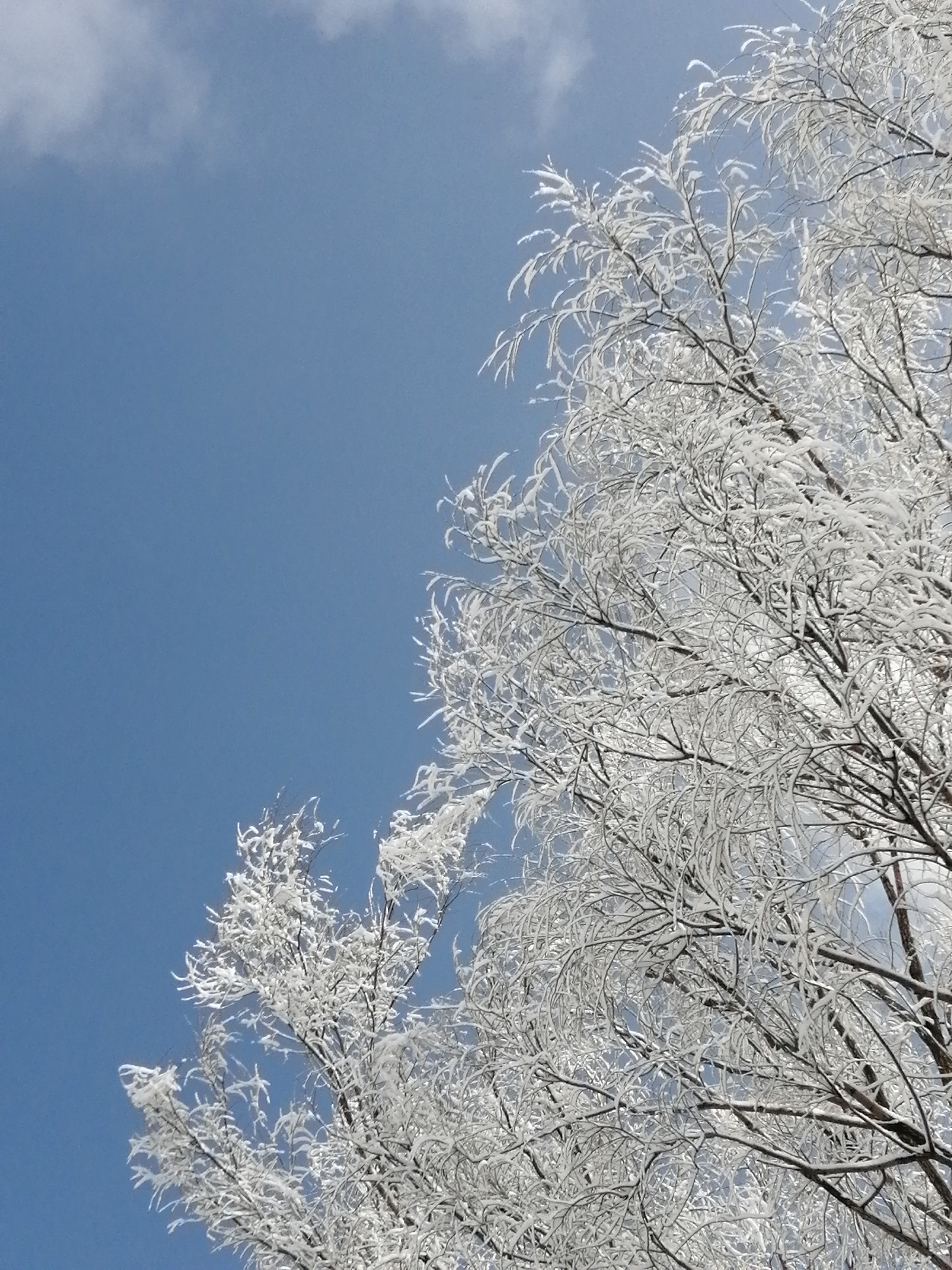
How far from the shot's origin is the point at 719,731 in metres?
3.24

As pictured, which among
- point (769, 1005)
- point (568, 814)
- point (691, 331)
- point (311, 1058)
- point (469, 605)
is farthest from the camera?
point (311, 1058)

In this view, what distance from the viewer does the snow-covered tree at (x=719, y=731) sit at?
297cm

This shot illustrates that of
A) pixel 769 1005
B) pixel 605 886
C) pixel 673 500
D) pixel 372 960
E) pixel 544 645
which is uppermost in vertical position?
pixel 372 960

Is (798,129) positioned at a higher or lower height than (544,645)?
higher

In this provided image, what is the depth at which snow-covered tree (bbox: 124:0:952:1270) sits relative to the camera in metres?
2.97

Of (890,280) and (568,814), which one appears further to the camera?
(568,814)

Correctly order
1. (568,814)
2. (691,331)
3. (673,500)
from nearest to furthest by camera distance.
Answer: (673,500)
(691,331)
(568,814)

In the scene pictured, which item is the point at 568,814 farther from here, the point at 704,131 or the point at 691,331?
the point at 704,131

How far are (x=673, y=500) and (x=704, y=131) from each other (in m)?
1.64

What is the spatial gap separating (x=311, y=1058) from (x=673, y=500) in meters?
4.79

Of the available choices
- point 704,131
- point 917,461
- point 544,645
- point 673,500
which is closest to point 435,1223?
point 544,645

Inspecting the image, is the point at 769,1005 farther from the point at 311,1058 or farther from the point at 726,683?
the point at 311,1058

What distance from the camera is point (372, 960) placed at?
7.46 meters

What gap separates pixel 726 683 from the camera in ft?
10.5
